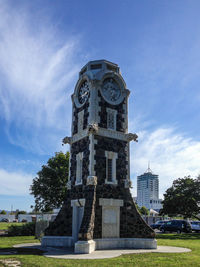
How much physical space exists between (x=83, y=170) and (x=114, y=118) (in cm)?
407

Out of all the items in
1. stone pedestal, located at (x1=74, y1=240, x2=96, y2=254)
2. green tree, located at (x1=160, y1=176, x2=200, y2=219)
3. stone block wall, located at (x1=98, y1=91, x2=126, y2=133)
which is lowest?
stone pedestal, located at (x1=74, y1=240, x2=96, y2=254)

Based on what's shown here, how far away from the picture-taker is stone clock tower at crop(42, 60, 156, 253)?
53.7ft

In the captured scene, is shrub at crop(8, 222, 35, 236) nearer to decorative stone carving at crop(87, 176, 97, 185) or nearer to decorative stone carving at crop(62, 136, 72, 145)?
decorative stone carving at crop(62, 136, 72, 145)

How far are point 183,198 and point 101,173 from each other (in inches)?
706

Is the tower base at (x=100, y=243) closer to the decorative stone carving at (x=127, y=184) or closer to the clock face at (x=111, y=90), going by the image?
the decorative stone carving at (x=127, y=184)

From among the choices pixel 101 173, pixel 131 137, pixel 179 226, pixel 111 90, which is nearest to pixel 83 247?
pixel 101 173

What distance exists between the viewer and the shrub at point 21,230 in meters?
26.0

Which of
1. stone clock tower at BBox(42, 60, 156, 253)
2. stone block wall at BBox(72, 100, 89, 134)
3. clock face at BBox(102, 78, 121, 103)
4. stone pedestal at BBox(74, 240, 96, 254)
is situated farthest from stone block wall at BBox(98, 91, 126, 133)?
stone pedestal at BBox(74, 240, 96, 254)

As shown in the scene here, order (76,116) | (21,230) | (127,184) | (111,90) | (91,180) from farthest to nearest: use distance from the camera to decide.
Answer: (21,230), (76,116), (111,90), (127,184), (91,180)

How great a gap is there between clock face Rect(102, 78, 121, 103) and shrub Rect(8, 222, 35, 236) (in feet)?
51.1

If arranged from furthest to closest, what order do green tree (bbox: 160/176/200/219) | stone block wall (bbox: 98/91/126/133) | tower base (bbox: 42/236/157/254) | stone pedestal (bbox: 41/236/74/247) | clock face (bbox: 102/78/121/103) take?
green tree (bbox: 160/176/200/219) < clock face (bbox: 102/78/121/103) < stone block wall (bbox: 98/91/126/133) < stone pedestal (bbox: 41/236/74/247) < tower base (bbox: 42/236/157/254)

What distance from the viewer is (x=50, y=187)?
105 ft

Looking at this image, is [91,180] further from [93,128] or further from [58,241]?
[58,241]

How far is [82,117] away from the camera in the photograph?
63.8 ft
